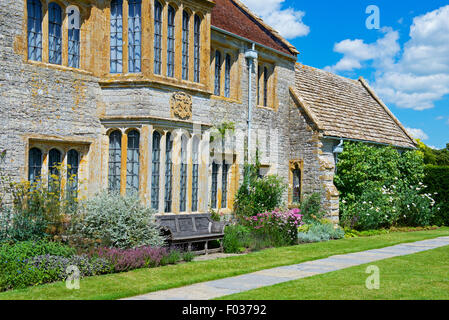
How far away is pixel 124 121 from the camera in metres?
12.5

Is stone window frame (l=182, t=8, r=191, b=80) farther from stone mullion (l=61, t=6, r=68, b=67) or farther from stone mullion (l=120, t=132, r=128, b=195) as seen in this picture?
stone mullion (l=61, t=6, r=68, b=67)

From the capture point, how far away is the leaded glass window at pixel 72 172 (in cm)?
1197

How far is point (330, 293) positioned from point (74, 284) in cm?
409

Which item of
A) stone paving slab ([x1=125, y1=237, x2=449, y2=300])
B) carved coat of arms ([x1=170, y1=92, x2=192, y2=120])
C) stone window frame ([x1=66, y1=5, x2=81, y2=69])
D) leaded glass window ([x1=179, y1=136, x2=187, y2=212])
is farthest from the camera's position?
leaded glass window ([x1=179, y1=136, x2=187, y2=212])

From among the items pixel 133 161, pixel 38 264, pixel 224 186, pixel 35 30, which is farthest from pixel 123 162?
pixel 224 186

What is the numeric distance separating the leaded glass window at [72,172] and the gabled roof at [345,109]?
29.9 feet

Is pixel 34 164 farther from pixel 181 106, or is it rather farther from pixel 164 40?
pixel 164 40

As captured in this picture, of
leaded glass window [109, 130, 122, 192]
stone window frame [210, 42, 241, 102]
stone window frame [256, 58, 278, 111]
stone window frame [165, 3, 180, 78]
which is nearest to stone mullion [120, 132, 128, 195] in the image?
leaded glass window [109, 130, 122, 192]

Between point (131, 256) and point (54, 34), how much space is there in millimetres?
5573

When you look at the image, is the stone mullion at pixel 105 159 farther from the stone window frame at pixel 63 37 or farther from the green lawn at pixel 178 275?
the green lawn at pixel 178 275

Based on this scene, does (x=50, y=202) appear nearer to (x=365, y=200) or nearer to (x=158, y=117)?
(x=158, y=117)

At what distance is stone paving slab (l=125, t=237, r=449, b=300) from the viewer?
25.4ft

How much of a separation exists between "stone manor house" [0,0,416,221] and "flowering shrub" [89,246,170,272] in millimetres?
2092

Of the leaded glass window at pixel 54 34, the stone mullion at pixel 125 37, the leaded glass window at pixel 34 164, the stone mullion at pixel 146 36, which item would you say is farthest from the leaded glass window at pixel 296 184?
the leaded glass window at pixel 34 164
